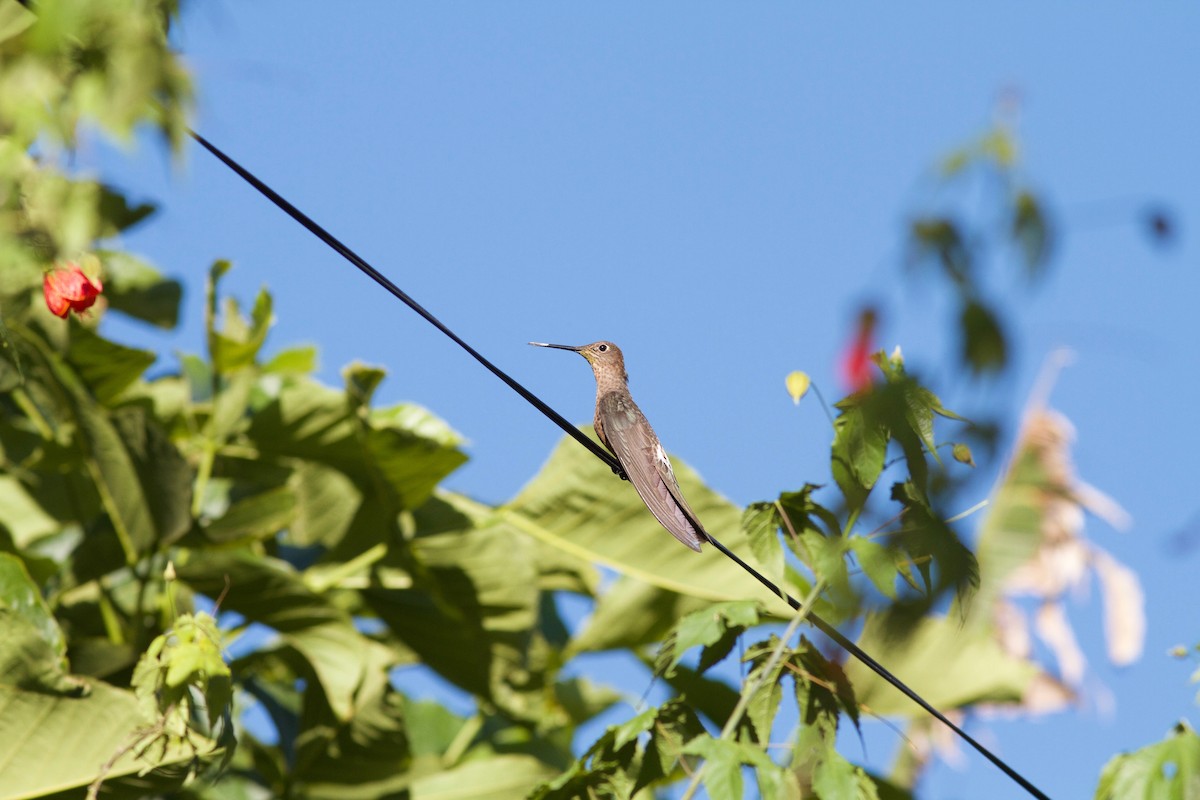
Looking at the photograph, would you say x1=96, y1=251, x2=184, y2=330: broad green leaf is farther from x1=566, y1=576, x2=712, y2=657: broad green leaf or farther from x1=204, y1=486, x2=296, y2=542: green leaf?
x1=566, y1=576, x2=712, y2=657: broad green leaf

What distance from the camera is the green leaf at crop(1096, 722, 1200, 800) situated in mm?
3006

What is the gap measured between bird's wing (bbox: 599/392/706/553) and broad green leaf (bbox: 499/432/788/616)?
1.08 meters

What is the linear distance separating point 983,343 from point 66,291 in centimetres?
285

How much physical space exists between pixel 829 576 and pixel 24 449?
479 centimetres

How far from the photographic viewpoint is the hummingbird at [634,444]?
358 centimetres

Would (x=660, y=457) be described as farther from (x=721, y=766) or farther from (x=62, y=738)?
(x=62, y=738)

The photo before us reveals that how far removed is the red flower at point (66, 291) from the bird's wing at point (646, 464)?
1.59 metres

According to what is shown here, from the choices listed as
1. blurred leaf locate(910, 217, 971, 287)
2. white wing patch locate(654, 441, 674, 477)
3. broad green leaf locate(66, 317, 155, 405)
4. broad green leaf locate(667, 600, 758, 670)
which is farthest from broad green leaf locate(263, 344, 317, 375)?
blurred leaf locate(910, 217, 971, 287)

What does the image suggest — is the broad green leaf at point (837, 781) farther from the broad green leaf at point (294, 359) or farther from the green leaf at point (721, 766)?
the broad green leaf at point (294, 359)

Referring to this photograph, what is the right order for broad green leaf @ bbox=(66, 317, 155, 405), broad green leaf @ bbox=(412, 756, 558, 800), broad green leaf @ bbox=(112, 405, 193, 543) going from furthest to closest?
broad green leaf @ bbox=(412, 756, 558, 800), broad green leaf @ bbox=(66, 317, 155, 405), broad green leaf @ bbox=(112, 405, 193, 543)

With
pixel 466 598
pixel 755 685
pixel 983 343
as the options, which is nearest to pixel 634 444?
pixel 755 685

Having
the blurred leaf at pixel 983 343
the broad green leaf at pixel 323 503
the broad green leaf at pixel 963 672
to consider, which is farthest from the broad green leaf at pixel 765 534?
the broad green leaf at pixel 323 503

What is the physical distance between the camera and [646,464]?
13.4 feet

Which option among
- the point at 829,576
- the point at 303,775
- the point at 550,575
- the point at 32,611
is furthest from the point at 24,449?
the point at 829,576
